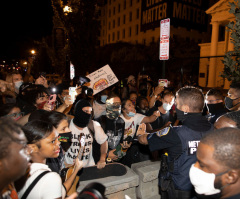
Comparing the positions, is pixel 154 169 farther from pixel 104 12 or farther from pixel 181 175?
pixel 104 12

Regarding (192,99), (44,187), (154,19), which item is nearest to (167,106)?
(192,99)

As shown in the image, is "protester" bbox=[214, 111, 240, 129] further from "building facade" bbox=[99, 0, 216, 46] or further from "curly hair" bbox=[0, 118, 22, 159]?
"building facade" bbox=[99, 0, 216, 46]

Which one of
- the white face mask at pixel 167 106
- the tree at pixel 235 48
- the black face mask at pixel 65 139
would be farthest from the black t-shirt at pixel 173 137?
the tree at pixel 235 48

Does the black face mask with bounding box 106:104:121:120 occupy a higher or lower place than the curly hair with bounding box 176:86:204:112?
lower

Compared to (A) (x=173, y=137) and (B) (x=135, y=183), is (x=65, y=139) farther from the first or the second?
(A) (x=173, y=137)

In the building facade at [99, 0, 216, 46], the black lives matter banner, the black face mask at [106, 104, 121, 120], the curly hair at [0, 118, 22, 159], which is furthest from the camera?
the building facade at [99, 0, 216, 46]

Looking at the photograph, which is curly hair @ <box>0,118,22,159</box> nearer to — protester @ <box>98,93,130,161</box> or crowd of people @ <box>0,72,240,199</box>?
crowd of people @ <box>0,72,240,199</box>

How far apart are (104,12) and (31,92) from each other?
222ft

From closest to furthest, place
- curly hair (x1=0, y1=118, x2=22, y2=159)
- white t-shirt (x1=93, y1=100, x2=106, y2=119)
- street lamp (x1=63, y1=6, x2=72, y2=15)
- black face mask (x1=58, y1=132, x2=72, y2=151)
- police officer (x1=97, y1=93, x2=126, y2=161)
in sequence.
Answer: curly hair (x1=0, y1=118, x2=22, y2=159) → black face mask (x1=58, y1=132, x2=72, y2=151) → police officer (x1=97, y1=93, x2=126, y2=161) → white t-shirt (x1=93, y1=100, x2=106, y2=119) → street lamp (x1=63, y1=6, x2=72, y2=15)

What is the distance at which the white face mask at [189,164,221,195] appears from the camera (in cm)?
157

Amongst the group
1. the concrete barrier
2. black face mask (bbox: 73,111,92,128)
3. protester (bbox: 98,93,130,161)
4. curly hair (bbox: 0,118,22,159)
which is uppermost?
curly hair (bbox: 0,118,22,159)

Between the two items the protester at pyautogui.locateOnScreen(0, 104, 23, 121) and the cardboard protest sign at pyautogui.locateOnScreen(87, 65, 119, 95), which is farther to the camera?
the cardboard protest sign at pyautogui.locateOnScreen(87, 65, 119, 95)

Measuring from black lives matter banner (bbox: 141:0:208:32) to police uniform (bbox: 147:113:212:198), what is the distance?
38.8 meters

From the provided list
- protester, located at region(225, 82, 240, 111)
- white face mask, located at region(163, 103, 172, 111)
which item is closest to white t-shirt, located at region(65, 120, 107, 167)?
white face mask, located at region(163, 103, 172, 111)
